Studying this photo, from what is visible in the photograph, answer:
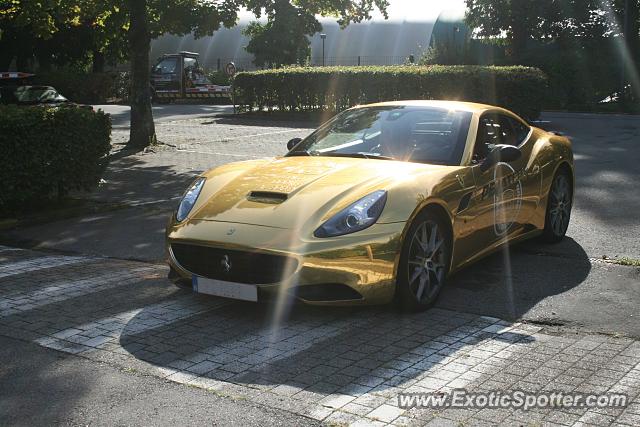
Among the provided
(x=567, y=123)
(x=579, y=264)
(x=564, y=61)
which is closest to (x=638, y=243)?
(x=579, y=264)

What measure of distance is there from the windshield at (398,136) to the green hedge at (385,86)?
52.8 ft

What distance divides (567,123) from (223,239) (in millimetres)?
20102

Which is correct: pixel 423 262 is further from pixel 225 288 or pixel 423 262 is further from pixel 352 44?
pixel 352 44

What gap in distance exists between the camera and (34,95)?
19.3 meters

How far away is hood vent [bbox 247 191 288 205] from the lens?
5.95 metres

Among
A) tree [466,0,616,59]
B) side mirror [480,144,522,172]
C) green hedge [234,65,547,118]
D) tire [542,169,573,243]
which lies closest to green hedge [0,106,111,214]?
side mirror [480,144,522,172]

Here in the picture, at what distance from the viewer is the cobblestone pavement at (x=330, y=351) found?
4262 millimetres

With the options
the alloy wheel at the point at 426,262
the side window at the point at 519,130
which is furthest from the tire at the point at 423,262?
the side window at the point at 519,130

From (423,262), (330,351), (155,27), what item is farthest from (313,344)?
(155,27)

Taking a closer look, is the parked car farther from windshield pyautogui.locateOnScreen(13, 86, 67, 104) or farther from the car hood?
the car hood

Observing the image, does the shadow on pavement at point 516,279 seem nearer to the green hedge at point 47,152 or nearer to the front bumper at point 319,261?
the front bumper at point 319,261

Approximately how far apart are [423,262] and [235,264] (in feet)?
4.39

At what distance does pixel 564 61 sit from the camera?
106ft

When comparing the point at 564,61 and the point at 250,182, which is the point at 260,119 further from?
the point at 250,182
